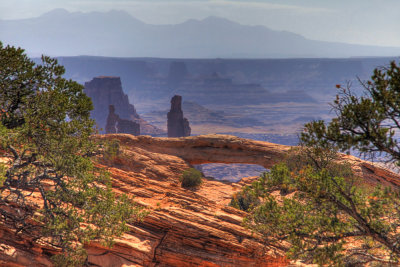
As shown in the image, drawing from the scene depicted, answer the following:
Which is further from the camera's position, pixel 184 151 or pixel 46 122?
pixel 184 151

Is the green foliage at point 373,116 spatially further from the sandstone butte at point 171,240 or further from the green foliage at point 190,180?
the green foliage at point 190,180

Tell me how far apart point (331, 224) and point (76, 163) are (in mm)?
11875

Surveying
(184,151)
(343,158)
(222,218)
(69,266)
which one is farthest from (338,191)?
(184,151)

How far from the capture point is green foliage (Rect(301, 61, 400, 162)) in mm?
11211

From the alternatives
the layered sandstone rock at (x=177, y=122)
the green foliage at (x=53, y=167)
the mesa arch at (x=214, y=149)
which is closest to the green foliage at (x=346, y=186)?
the green foliage at (x=53, y=167)

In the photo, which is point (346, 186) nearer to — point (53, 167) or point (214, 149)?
point (53, 167)

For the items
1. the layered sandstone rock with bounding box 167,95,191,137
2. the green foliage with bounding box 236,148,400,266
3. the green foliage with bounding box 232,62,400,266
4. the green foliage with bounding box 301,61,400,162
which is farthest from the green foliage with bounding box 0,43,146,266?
the layered sandstone rock with bounding box 167,95,191,137

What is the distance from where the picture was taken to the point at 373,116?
11.4m

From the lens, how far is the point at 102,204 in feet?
53.0

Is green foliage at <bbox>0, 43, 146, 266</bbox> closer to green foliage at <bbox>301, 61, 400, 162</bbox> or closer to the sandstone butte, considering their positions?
the sandstone butte

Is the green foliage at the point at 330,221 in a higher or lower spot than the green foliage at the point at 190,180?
higher

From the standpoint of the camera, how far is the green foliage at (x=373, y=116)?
11211mm

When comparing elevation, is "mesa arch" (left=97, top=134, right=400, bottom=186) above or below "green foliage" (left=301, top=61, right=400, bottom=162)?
below

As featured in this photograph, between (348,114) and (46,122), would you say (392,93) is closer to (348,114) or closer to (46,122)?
(348,114)
